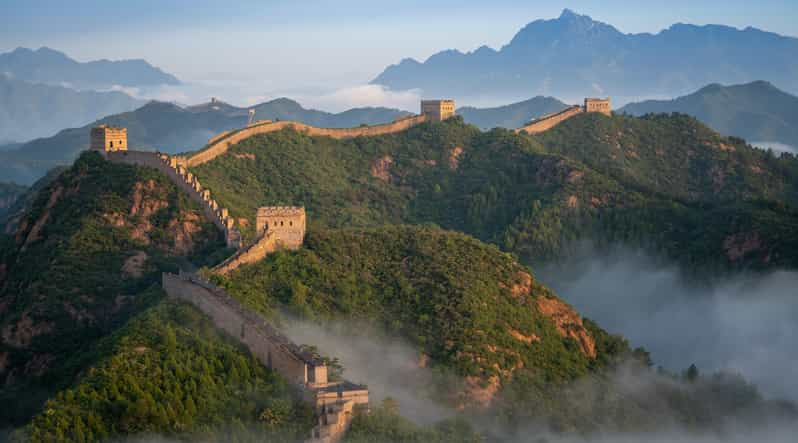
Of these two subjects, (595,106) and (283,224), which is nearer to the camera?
(283,224)

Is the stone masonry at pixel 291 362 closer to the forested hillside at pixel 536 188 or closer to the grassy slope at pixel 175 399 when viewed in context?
the grassy slope at pixel 175 399

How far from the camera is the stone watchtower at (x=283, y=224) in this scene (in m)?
68.9

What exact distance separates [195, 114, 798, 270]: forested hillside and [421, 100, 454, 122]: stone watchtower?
1.27 m

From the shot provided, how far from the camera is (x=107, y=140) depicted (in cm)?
8331

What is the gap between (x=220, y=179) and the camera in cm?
9531

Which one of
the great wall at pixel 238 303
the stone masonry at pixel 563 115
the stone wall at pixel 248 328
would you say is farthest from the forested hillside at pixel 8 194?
the stone wall at pixel 248 328

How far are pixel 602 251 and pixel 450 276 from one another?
39759mm

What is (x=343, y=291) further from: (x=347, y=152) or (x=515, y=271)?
(x=347, y=152)

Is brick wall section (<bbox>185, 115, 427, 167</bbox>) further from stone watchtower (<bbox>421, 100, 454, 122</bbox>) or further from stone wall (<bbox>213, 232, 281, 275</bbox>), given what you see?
stone wall (<bbox>213, 232, 281, 275</bbox>)

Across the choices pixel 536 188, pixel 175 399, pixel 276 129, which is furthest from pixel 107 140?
pixel 536 188

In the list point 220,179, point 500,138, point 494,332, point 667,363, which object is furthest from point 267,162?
point 494,332

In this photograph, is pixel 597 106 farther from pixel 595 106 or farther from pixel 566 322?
Answer: pixel 566 322

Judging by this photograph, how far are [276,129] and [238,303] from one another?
58074 millimetres

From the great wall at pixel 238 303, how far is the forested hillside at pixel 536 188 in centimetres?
515
